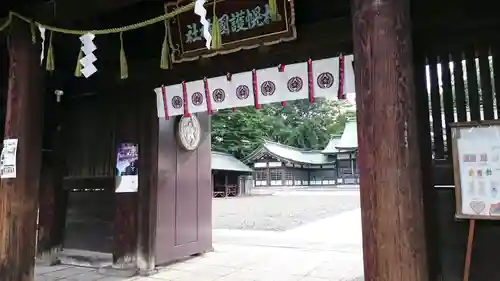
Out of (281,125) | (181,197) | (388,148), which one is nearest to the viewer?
(388,148)

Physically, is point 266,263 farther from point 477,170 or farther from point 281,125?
point 281,125

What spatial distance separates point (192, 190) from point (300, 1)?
135 inches

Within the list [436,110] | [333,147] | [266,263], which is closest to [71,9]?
[436,110]

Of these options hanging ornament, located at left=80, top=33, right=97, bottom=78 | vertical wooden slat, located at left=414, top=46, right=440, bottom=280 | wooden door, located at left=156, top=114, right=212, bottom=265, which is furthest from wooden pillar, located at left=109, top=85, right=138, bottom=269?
vertical wooden slat, located at left=414, top=46, right=440, bottom=280

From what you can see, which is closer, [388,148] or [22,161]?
[388,148]

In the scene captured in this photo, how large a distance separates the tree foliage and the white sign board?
33.2 meters

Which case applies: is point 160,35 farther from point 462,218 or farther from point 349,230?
point 349,230

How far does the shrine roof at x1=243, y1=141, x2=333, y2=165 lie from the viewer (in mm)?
39156

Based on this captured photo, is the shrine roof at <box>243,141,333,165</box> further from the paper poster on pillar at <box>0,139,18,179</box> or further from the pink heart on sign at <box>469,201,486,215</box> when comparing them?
the pink heart on sign at <box>469,201,486,215</box>

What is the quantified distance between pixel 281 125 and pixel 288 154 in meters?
10.2

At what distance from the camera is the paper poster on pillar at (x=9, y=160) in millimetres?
3623

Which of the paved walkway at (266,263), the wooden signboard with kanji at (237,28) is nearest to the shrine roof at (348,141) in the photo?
the paved walkway at (266,263)

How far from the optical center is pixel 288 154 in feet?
135

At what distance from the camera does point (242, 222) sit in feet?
40.3
